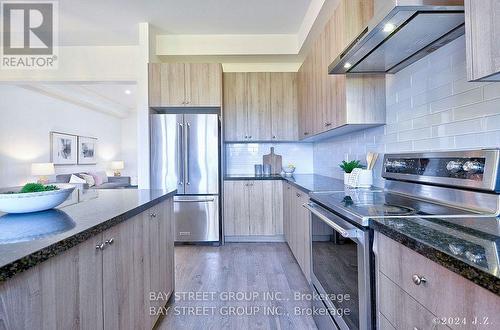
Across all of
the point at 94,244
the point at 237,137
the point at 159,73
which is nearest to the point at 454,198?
the point at 94,244

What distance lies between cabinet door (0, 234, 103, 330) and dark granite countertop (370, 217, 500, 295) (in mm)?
1038

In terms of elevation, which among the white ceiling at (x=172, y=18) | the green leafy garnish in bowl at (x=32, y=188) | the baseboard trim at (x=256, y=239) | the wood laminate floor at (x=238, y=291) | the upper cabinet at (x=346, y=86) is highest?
the white ceiling at (x=172, y=18)

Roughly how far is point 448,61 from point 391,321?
1.32 metres

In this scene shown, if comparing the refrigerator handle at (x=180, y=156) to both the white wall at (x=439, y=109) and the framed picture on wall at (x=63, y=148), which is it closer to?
the white wall at (x=439, y=109)

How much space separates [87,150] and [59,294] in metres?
7.24

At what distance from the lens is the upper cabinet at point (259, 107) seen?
383 centimetres

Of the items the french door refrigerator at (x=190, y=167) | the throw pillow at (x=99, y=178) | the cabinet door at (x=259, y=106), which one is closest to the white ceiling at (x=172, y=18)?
the cabinet door at (x=259, y=106)

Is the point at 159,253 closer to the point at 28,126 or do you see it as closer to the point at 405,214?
the point at 405,214

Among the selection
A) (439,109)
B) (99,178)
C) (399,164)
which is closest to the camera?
(439,109)

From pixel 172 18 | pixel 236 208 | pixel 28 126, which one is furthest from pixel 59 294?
pixel 28 126

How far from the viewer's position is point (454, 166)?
1.24 m

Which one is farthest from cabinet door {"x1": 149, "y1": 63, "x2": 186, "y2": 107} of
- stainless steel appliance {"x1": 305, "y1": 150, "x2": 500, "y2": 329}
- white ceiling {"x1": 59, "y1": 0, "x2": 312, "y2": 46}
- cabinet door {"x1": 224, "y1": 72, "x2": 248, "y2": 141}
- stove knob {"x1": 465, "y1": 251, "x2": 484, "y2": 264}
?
stove knob {"x1": 465, "y1": 251, "x2": 484, "y2": 264}

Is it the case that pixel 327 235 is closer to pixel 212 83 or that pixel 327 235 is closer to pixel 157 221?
pixel 157 221

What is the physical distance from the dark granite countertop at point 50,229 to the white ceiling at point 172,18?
7.88ft
